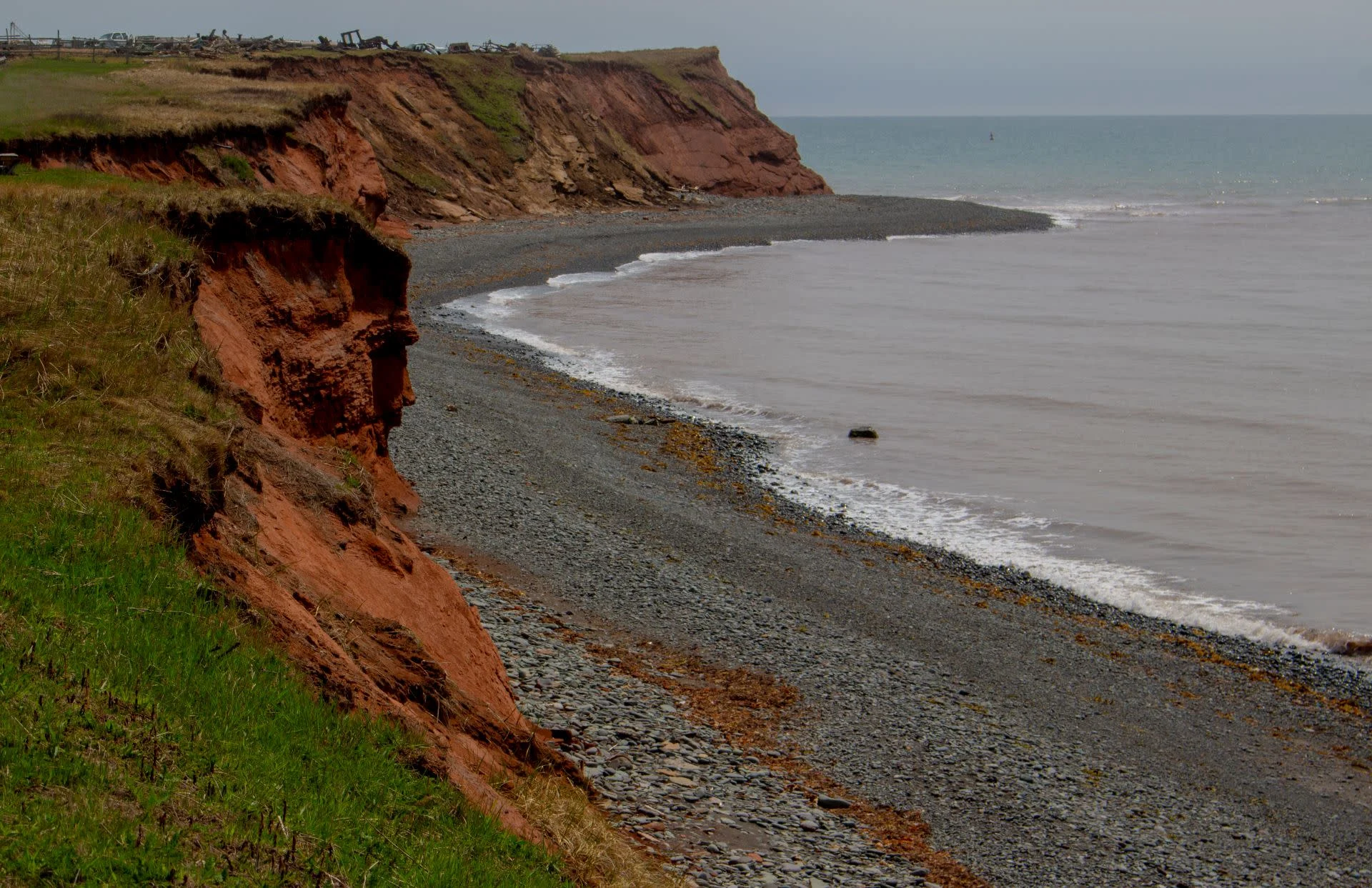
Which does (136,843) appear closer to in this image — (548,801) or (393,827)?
(393,827)

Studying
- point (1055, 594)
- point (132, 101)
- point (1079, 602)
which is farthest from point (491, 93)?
point (1079, 602)

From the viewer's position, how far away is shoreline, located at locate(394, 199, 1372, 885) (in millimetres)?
11117

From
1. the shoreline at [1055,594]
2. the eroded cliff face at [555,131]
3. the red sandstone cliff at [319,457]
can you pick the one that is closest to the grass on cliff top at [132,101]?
the red sandstone cliff at [319,457]

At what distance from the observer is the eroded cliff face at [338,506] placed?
7348 mm

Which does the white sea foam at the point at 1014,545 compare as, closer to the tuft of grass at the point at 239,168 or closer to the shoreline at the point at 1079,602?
the shoreline at the point at 1079,602

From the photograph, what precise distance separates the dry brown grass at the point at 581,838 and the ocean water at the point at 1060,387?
11427mm

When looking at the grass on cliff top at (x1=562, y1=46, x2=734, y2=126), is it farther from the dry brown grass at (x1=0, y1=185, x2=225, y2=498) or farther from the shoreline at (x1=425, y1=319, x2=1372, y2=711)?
the dry brown grass at (x1=0, y1=185, x2=225, y2=498)

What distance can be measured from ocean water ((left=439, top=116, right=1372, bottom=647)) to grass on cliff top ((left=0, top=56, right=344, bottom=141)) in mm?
9645

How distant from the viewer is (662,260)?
191 feet

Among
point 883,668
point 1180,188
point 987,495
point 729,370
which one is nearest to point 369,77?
point 729,370

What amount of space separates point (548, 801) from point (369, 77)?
66.5 metres

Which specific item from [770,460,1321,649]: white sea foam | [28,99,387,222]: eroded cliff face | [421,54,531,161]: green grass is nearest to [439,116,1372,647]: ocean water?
[770,460,1321,649]: white sea foam

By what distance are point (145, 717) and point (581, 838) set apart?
3.00 meters

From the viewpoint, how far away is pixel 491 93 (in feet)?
249
